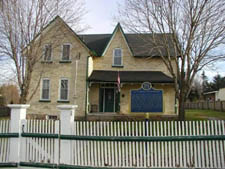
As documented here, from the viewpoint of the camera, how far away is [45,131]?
4934mm

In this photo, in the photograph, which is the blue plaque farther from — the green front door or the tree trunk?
the green front door

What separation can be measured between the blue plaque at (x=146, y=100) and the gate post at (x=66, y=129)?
140 inches

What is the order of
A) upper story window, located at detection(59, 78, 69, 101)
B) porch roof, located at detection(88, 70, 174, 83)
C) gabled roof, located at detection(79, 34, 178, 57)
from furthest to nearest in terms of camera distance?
gabled roof, located at detection(79, 34, 178, 57)
upper story window, located at detection(59, 78, 69, 101)
porch roof, located at detection(88, 70, 174, 83)

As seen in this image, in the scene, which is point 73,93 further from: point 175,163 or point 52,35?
point 175,163

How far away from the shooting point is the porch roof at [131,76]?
48.6 feet

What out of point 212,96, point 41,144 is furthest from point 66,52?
point 212,96

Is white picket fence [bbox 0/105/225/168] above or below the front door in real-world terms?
below

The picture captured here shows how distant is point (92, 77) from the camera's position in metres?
15.4

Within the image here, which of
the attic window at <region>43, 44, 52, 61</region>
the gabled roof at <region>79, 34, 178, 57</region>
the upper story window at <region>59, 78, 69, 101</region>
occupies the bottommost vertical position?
the upper story window at <region>59, 78, 69, 101</region>

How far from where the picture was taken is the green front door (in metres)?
16.4

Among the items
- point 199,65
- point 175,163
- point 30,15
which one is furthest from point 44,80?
point 175,163

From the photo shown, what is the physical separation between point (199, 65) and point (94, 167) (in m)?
9.50

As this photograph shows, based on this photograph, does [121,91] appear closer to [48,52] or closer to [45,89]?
[45,89]

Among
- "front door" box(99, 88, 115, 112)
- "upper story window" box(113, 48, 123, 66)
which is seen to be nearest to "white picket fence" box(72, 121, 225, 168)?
"front door" box(99, 88, 115, 112)
